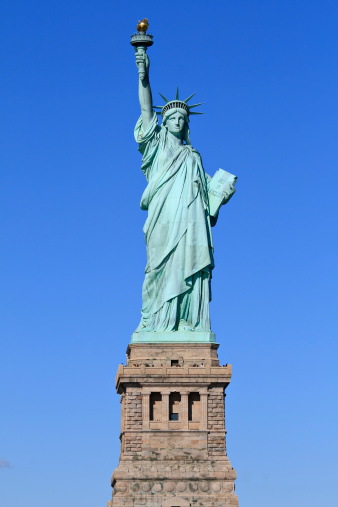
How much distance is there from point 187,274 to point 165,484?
8.69 m

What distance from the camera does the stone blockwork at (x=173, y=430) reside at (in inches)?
2336

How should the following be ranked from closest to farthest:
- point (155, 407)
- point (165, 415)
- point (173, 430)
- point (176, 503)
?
point (176, 503), point (173, 430), point (165, 415), point (155, 407)

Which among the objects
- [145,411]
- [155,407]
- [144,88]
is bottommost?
[145,411]

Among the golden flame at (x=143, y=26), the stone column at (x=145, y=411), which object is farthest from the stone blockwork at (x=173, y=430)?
the golden flame at (x=143, y=26)

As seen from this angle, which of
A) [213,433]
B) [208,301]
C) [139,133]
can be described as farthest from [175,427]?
[139,133]

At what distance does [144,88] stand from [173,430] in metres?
14.5

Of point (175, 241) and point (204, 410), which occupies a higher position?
point (175, 241)

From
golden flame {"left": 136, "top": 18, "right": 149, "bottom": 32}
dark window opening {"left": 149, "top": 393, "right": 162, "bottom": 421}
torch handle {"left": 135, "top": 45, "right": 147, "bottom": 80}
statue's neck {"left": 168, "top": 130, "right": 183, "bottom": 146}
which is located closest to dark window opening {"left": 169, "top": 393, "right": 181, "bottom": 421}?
dark window opening {"left": 149, "top": 393, "right": 162, "bottom": 421}

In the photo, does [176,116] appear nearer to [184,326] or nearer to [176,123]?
[176,123]

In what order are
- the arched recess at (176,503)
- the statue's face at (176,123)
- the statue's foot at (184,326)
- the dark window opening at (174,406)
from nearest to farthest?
the arched recess at (176,503), the dark window opening at (174,406), the statue's foot at (184,326), the statue's face at (176,123)

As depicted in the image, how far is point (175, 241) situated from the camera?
207 ft

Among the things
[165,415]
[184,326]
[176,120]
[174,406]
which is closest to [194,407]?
[174,406]

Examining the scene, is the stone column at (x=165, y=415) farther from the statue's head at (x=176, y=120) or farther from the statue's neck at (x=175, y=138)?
the statue's head at (x=176, y=120)

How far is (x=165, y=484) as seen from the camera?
5944 centimetres
